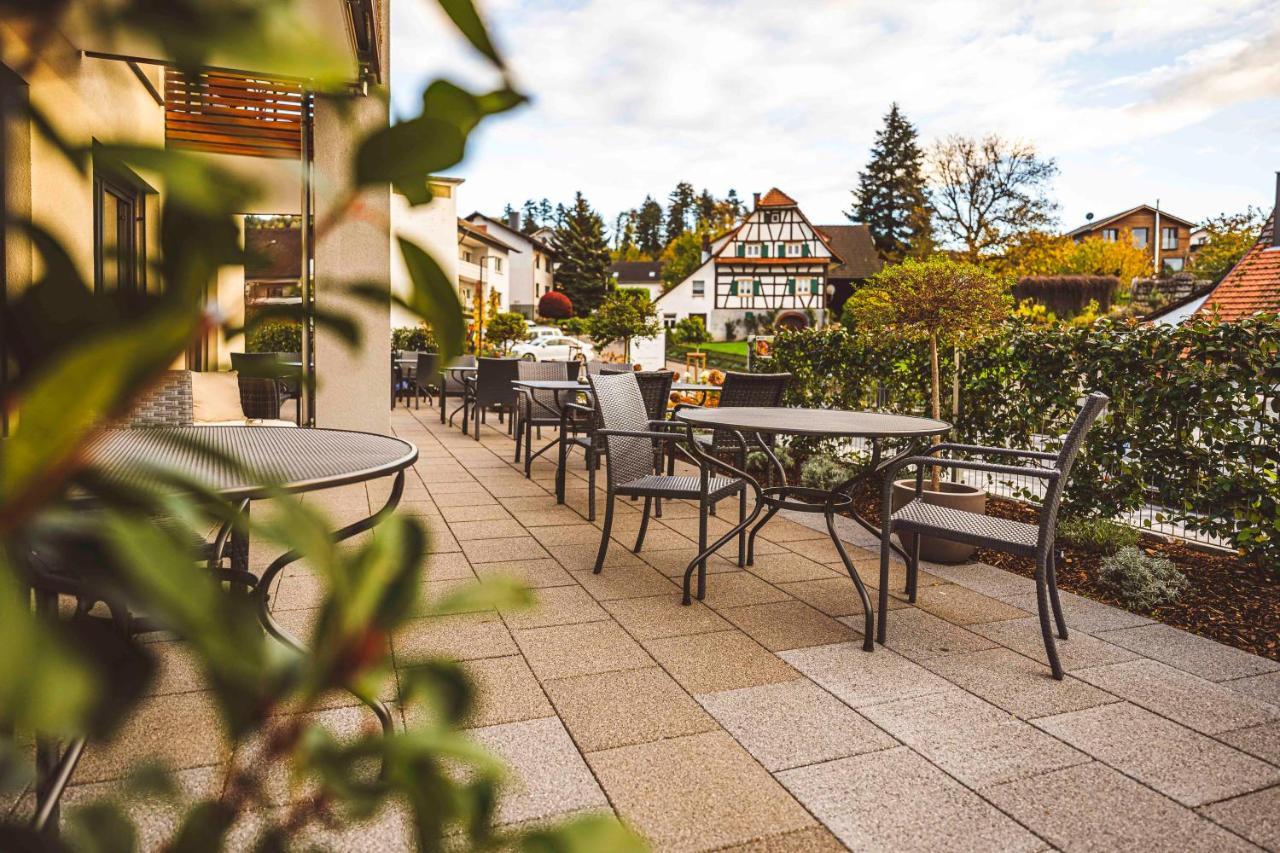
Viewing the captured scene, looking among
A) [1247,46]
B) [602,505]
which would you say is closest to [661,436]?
[602,505]

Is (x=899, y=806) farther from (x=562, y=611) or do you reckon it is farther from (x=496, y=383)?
(x=496, y=383)

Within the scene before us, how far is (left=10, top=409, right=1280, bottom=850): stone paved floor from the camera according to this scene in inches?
82.0

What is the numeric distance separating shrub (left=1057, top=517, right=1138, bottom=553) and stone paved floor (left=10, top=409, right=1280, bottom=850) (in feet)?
2.79

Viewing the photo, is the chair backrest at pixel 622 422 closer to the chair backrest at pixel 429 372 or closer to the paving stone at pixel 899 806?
the paving stone at pixel 899 806

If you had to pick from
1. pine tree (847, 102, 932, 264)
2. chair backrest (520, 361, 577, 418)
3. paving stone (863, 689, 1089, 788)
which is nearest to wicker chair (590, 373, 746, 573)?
paving stone (863, 689, 1089, 788)

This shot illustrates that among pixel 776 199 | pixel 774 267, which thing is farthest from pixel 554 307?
pixel 776 199

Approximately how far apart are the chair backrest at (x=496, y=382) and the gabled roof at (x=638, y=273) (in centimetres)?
6145

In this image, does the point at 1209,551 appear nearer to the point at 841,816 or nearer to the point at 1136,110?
the point at 841,816

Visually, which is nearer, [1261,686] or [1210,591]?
[1261,686]

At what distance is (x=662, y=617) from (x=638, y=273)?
68.8m

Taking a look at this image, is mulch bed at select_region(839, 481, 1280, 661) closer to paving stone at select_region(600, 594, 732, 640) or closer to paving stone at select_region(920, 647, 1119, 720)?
paving stone at select_region(920, 647, 1119, 720)

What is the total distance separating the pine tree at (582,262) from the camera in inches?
2314

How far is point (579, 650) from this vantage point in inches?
124

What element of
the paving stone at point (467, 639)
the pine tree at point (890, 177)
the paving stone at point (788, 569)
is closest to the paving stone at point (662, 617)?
the paving stone at point (467, 639)
